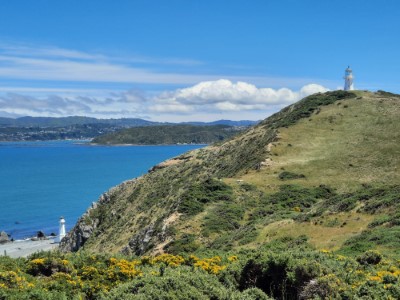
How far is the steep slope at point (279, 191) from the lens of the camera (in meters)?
27.5

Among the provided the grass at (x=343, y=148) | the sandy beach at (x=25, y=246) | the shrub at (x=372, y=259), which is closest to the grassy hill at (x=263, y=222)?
the shrub at (x=372, y=259)

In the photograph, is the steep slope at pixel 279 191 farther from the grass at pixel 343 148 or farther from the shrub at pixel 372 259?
the shrub at pixel 372 259

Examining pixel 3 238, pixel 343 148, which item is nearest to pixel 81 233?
pixel 3 238

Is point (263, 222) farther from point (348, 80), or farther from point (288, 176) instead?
point (348, 80)

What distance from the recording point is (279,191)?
134 ft

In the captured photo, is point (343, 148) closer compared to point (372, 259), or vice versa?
point (372, 259)

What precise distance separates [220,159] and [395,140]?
78.4 feet

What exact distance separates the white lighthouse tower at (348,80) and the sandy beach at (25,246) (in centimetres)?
5897

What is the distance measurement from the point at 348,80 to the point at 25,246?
6431 cm

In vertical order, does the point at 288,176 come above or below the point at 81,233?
above

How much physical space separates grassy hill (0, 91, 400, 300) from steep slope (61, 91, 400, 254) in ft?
0.47

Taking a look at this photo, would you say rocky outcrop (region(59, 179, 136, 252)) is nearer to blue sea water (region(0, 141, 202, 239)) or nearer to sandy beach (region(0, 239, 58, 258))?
sandy beach (region(0, 239, 58, 258))

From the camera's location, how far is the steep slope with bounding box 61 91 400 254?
27547 mm

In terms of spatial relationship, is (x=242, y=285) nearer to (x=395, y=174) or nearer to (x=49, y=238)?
(x=395, y=174)
